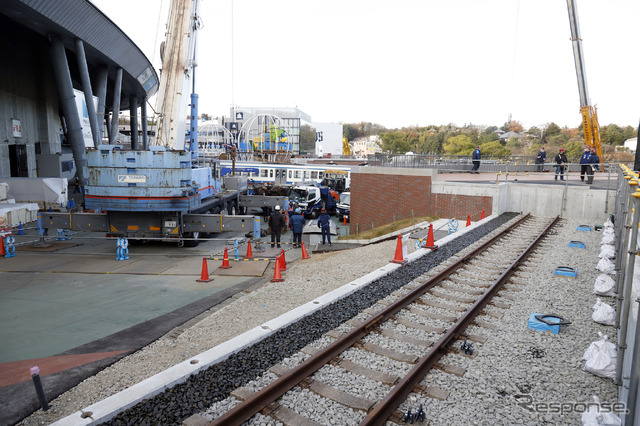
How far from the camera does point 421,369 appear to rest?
5242 mm

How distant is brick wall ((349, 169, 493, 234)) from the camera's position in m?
19.2

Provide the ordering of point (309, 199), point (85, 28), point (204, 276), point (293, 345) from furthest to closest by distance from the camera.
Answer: point (309, 199)
point (85, 28)
point (204, 276)
point (293, 345)

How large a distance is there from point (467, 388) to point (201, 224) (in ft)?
41.0

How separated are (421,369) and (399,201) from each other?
16.0 metres

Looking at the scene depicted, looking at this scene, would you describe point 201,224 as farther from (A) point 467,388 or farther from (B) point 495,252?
(A) point 467,388

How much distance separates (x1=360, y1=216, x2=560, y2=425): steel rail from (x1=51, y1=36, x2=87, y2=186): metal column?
2202 centimetres

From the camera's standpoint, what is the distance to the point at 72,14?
20.6m

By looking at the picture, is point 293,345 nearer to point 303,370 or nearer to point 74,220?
point 303,370

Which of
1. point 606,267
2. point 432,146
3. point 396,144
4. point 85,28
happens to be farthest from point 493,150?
point 606,267

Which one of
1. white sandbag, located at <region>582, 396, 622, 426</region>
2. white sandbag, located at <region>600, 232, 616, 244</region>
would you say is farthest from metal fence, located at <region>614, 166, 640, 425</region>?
white sandbag, located at <region>600, 232, 616, 244</region>

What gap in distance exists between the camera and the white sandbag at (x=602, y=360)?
16.8 ft

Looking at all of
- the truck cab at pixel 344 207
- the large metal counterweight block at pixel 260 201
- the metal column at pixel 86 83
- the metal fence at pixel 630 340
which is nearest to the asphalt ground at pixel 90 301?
the large metal counterweight block at pixel 260 201

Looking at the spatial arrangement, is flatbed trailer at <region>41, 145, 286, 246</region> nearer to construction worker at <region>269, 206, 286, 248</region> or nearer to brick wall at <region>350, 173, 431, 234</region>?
construction worker at <region>269, 206, 286, 248</region>

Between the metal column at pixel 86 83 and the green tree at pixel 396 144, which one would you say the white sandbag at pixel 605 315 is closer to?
the metal column at pixel 86 83
